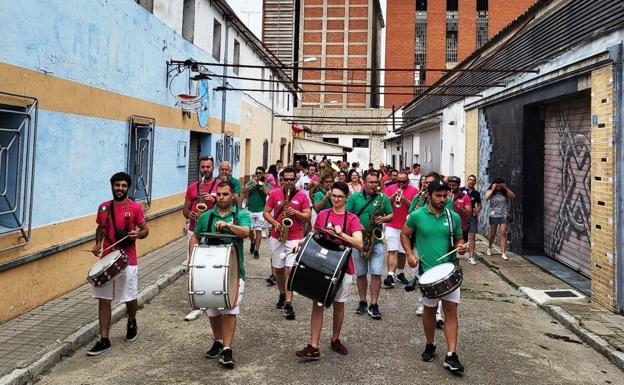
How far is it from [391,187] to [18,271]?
18.6 ft

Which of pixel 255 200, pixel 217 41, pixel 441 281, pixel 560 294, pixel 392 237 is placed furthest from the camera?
pixel 217 41

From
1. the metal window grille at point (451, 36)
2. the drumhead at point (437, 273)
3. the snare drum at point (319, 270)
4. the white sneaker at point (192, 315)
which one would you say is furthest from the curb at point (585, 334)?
the metal window grille at point (451, 36)

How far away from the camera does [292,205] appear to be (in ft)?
21.1

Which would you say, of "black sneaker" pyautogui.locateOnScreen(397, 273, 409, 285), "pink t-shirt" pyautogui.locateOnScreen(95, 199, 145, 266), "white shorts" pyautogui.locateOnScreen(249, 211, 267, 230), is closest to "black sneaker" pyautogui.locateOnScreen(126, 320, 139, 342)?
"pink t-shirt" pyautogui.locateOnScreen(95, 199, 145, 266)

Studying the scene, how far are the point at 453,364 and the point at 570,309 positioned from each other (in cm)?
308

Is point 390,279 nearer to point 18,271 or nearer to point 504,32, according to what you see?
point 18,271

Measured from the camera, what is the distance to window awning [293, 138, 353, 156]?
3056 centimetres

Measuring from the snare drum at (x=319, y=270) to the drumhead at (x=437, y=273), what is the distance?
74 cm

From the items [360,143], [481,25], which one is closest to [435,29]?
[481,25]

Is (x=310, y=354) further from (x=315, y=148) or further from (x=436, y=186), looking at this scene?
(x=315, y=148)

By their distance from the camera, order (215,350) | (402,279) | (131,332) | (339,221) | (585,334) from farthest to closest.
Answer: (402,279) → (585,334) → (131,332) → (339,221) → (215,350)

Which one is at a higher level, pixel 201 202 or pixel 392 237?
pixel 201 202

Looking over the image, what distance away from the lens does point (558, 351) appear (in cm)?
541

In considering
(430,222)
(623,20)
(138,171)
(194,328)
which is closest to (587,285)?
(623,20)
